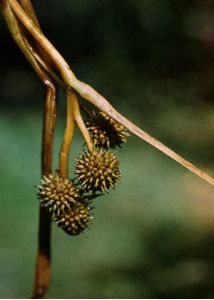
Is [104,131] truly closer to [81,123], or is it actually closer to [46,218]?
[81,123]

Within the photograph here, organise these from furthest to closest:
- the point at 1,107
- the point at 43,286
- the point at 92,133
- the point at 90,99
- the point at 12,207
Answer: the point at 1,107, the point at 12,207, the point at 43,286, the point at 92,133, the point at 90,99

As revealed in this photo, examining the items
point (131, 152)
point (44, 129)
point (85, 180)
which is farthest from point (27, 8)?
point (131, 152)

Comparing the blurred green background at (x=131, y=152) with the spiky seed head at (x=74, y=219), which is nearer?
the spiky seed head at (x=74, y=219)

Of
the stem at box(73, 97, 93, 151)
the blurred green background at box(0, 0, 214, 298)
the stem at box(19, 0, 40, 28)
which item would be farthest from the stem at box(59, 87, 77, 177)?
the blurred green background at box(0, 0, 214, 298)

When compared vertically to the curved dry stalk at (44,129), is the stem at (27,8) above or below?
above

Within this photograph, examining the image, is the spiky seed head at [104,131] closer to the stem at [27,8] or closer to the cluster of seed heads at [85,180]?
the cluster of seed heads at [85,180]

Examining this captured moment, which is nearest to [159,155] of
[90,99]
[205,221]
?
[205,221]

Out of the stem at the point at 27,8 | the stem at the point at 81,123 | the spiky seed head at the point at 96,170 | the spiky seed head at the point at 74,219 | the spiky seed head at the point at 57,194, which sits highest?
the stem at the point at 27,8

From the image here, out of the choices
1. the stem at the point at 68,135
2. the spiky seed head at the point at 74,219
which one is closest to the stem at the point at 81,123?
the stem at the point at 68,135

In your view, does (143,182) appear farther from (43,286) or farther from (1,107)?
(43,286)
